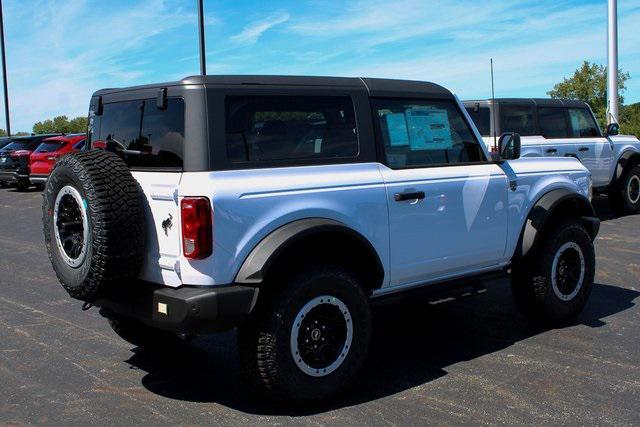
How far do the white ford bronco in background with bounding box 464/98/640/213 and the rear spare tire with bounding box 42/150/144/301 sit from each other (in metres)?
7.65

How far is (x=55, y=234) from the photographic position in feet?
14.0

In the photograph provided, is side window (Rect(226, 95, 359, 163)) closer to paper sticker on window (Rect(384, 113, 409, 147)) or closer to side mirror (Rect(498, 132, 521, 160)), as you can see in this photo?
paper sticker on window (Rect(384, 113, 409, 147))

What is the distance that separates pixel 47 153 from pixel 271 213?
16.5m

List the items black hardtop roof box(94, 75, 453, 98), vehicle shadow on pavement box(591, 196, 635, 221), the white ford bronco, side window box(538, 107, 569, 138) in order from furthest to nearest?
vehicle shadow on pavement box(591, 196, 635, 221)
side window box(538, 107, 569, 138)
black hardtop roof box(94, 75, 453, 98)
the white ford bronco

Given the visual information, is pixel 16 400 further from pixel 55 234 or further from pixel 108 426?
pixel 55 234

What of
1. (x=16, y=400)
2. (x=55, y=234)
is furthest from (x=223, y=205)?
(x=16, y=400)

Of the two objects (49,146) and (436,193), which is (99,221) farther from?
(49,146)

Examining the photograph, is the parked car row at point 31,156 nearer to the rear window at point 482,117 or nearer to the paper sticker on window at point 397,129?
the rear window at point 482,117

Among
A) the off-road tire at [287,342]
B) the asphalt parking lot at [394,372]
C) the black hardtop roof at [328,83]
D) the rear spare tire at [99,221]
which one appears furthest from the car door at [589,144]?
the rear spare tire at [99,221]

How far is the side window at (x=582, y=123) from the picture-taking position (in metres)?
11.8

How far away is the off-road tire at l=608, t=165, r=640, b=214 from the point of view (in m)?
12.3

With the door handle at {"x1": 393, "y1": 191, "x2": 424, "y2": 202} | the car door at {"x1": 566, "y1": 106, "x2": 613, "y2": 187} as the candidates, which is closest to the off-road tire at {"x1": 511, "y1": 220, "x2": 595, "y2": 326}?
the door handle at {"x1": 393, "y1": 191, "x2": 424, "y2": 202}

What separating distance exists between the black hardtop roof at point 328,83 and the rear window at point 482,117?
622 centimetres

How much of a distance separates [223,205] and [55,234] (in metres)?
1.29
